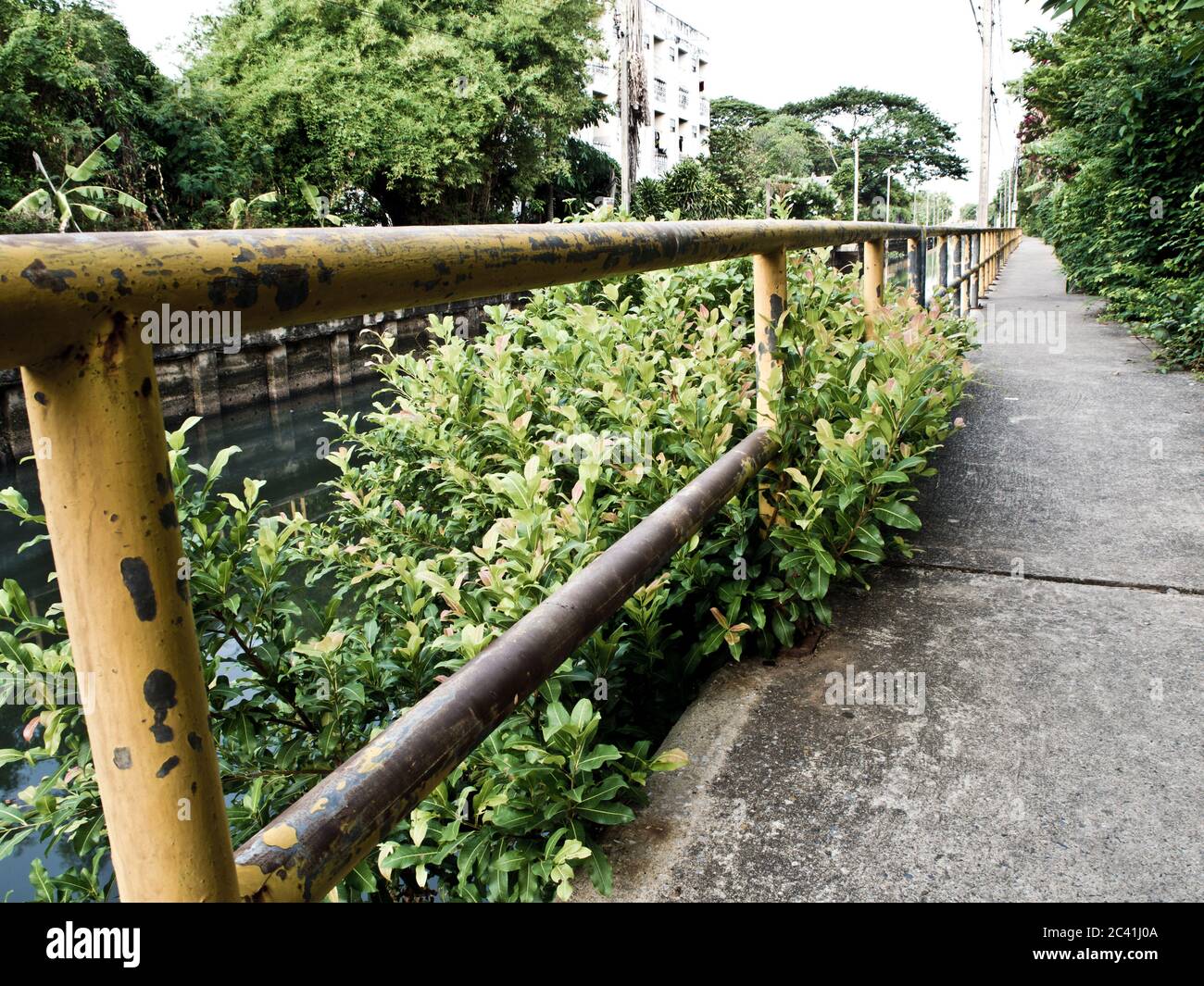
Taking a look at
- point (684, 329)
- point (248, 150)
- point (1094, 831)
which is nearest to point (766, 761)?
point (1094, 831)

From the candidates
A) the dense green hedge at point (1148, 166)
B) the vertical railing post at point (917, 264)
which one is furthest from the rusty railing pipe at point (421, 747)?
the dense green hedge at point (1148, 166)

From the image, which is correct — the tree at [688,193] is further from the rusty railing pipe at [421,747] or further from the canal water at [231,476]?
the rusty railing pipe at [421,747]

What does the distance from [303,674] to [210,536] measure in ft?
1.08

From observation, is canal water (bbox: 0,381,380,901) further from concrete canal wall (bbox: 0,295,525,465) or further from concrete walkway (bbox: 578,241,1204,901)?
concrete walkway (bbox: 578,241,1204,901)

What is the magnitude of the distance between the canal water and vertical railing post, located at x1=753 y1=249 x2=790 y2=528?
2.44 meters

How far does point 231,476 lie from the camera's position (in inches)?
464

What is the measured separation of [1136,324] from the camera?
8.02m

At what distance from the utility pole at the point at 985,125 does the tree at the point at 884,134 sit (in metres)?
59.3

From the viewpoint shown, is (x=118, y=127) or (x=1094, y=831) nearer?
(x=1094, y=831)

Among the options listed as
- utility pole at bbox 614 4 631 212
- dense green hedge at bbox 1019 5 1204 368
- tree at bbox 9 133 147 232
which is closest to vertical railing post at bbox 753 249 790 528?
dense green hedge at bbox 1019 5 1204 368

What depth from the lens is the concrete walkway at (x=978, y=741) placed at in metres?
1.44

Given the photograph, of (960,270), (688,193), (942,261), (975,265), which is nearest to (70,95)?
(975,265)

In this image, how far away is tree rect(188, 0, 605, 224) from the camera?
74.1 ft
